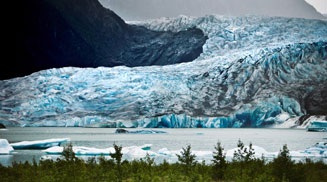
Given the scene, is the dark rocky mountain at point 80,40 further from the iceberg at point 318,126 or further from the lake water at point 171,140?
the lake water at point 171,140

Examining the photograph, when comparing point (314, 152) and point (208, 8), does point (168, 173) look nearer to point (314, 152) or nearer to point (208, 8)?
point (314, 152)

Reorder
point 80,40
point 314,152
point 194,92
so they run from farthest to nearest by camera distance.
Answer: point 80,40 → point 194,92 → point 314,152

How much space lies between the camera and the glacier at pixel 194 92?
50.4m

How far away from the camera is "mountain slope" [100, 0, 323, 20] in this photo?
12469cm

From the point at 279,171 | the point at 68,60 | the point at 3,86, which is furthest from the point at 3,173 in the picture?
the point at 68,60

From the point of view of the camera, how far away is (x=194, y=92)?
54406 millimetres

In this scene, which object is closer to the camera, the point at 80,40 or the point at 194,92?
the point at 194,92

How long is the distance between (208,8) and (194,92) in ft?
252

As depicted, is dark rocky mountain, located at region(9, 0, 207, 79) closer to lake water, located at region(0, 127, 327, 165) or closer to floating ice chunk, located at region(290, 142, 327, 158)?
lake water, located at region(0, 127, 327, 165)

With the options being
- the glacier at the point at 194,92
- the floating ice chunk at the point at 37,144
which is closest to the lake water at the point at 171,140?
the floating ice chunk at the point at 37,144

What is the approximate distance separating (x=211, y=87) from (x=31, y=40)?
47.9m

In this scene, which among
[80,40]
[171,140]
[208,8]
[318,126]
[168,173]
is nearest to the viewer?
[168,173]

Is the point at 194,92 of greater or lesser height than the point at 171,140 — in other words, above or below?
above

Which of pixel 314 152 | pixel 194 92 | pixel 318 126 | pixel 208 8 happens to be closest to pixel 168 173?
pixel 314 152
